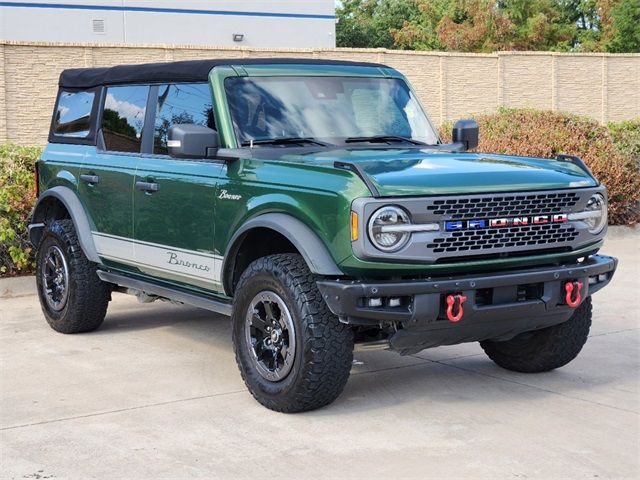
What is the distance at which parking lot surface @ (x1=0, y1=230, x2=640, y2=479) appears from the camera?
5266 mm

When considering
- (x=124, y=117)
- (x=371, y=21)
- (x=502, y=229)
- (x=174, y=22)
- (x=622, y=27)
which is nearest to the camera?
(x=502, y=229)

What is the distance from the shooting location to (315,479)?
5055 millimetres

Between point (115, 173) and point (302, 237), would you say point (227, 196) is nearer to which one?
point (302, 237)

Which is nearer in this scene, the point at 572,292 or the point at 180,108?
the point at 572,292

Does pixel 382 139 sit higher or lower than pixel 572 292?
higher

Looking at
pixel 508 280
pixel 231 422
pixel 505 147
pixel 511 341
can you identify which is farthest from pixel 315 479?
pixel 505 147

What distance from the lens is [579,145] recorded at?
547 inches

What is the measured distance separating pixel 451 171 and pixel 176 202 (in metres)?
1.95

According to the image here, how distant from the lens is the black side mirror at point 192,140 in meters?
6.48

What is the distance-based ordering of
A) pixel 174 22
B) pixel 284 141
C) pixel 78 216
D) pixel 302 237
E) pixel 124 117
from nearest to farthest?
1. pixel 302 237
2. pixel 284 141
3. pixel 124 117
4. pixel 78 216
5. pixel 174 22

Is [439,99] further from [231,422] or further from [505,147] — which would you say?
[231,422]

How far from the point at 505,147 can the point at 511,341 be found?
23.5ft

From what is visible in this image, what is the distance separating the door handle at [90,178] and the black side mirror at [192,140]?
4.82ft

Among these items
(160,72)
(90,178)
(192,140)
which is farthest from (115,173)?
(192,140)
